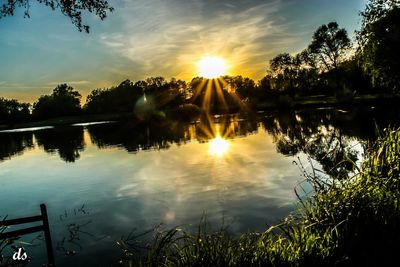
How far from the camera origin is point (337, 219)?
7082mm

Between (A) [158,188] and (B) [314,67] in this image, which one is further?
(B) [314,67]

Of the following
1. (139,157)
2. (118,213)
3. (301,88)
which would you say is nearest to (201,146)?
(139,157)

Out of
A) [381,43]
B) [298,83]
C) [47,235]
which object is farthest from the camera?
[298,83]

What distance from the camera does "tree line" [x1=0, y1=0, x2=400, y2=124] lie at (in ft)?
111

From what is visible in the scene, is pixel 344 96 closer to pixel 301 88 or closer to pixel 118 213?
pixel 301 88

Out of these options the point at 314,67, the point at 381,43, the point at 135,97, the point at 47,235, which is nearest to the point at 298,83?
the point at 314,67

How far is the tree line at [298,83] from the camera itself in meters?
33.7

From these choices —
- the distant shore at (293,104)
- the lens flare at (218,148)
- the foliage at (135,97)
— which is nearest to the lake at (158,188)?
the lens flare at (218,148)

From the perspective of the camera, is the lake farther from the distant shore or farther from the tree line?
the distant shore

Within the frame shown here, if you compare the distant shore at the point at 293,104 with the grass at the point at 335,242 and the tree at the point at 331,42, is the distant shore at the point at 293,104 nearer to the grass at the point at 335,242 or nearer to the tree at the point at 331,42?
the tree at the point at 331,42

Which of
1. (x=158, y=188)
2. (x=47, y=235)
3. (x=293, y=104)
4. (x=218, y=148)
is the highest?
(x=293, y=104)

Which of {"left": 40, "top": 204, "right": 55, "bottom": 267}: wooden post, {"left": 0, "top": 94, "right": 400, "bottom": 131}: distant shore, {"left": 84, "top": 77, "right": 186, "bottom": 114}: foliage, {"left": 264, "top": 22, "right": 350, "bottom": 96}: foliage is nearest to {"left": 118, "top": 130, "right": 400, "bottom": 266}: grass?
{"left": 40, "top": 204, "right": 55, "bottom": 267}: wooden post

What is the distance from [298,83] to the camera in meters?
134

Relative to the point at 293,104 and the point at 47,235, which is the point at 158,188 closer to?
the point at 47,235
